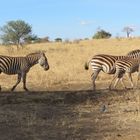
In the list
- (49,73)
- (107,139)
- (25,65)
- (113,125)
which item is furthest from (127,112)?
(49,73)

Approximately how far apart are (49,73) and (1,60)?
524cm

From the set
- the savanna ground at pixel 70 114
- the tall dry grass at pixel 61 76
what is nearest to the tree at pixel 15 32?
the tall dry grass at pixel 61 76

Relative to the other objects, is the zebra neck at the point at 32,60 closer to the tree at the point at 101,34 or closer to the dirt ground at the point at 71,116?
the dirt ground at the point at 71,116

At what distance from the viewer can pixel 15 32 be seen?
43188 millimetres

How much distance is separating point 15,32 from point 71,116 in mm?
32766

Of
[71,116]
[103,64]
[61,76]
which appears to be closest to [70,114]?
[71,116]

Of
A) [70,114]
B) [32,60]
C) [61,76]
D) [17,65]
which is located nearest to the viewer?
[70,114]

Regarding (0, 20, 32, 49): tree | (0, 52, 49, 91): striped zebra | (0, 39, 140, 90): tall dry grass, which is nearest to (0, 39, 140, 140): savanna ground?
(0, 39, 140, 90): tall dry grass

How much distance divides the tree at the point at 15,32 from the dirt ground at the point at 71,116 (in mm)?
28116

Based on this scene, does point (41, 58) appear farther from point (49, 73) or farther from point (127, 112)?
point (127, 112)

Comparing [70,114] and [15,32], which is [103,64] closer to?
[70,114]

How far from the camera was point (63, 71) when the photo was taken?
22734 mm

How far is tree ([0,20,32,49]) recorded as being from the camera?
42.4 m

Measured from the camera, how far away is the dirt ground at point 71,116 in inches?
356
